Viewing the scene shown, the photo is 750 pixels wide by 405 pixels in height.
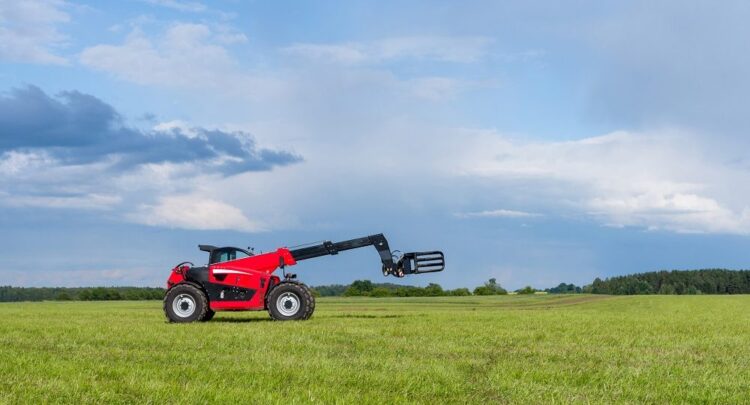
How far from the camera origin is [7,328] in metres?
22.0

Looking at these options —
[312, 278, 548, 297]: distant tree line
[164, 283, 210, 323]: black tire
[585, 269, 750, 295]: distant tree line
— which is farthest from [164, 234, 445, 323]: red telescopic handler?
[585, 269, 750, 295]: distant tree line

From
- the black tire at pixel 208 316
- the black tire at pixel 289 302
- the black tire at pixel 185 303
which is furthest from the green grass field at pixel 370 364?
the black tire at pixel 208 316

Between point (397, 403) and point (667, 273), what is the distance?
445 ft

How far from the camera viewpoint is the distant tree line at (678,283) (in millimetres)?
130625

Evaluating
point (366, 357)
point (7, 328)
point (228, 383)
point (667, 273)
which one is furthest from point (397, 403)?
point (667, 273)

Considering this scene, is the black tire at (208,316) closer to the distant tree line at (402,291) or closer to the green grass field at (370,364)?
the green grass field at (370,364)

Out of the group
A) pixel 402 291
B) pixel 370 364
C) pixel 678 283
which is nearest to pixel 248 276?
pixel 370 364

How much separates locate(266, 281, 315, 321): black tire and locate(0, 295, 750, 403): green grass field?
3.24 meters

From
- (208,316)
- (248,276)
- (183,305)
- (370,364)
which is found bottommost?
(370,364)

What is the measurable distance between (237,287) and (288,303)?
71.2 inches

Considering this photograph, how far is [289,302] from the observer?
25.2m

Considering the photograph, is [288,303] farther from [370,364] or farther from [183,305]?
[370,364]

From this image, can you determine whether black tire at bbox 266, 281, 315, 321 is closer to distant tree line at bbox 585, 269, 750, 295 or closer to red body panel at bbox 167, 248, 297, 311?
red body panel at bbox 167, 248, 297, 311

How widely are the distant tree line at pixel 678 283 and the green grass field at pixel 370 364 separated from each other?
4489 inches
